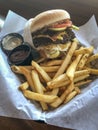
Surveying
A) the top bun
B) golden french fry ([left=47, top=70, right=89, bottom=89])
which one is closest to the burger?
the top bun


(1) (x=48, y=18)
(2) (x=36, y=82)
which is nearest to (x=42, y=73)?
(2) (x=36, y=82)

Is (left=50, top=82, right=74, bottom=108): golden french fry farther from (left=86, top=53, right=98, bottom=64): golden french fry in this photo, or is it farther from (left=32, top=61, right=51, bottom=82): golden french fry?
(left=86, top=53, right=98, bottom=64): golden french fry

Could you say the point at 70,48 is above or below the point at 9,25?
below

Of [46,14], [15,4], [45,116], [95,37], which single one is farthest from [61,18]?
[15,4]

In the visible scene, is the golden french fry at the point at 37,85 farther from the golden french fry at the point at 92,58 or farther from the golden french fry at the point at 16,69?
the golden french fry at the point at 92,58

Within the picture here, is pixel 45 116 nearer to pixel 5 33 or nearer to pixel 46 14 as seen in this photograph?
pixel 46 14
